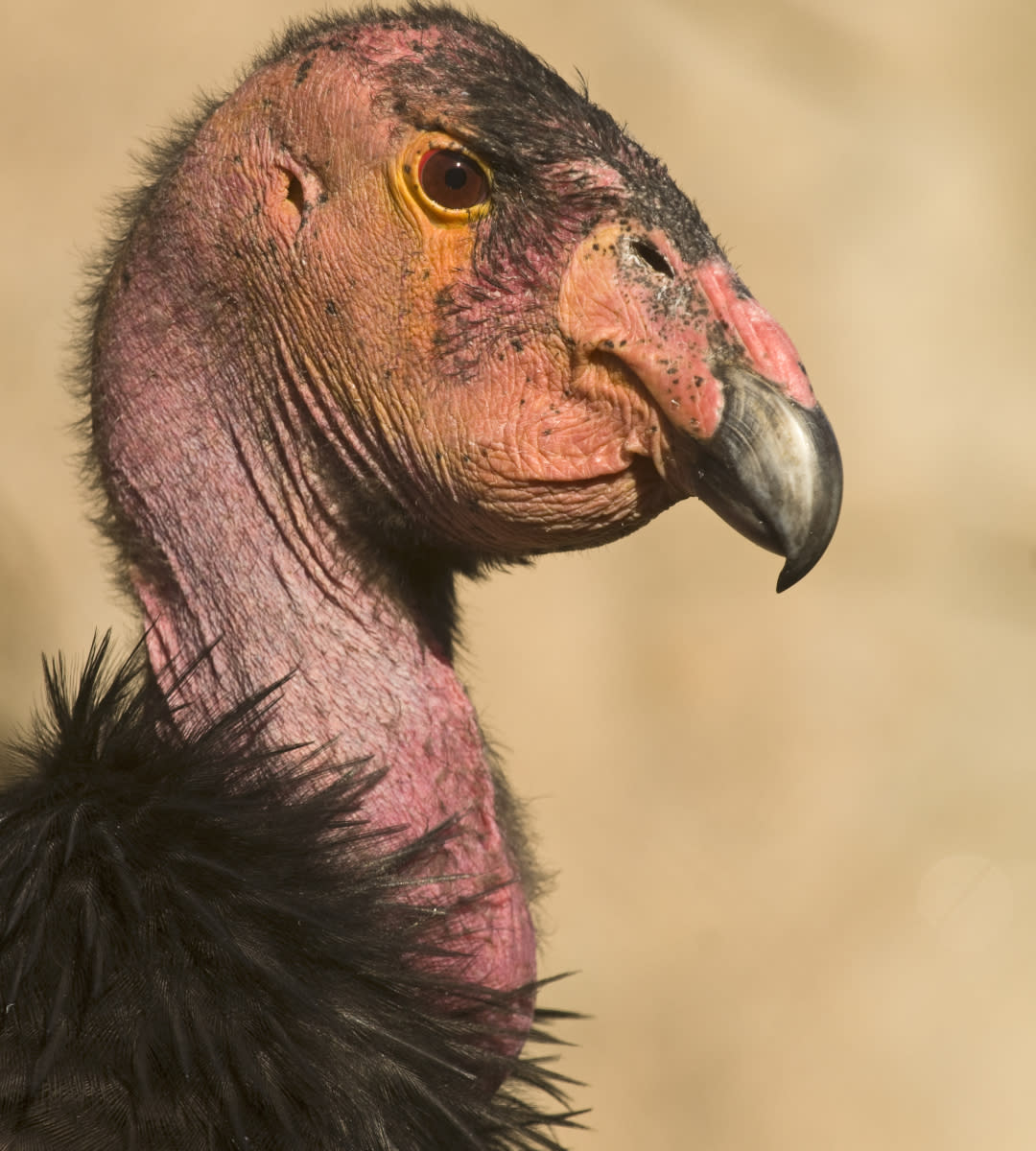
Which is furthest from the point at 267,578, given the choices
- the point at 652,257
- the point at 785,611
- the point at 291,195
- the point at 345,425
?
the point at 785,611

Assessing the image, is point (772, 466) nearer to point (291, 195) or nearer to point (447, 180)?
point (447, 180)

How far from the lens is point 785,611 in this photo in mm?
6359

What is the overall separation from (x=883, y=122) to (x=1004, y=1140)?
5480 millimetres

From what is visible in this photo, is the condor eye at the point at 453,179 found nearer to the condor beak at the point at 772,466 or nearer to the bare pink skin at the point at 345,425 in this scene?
the bare pink skin at the point at 345,425

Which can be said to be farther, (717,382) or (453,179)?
(453,179)

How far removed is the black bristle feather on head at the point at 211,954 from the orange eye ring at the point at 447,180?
2.97 ft

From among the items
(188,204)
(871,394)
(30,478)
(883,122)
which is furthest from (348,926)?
(883,122)

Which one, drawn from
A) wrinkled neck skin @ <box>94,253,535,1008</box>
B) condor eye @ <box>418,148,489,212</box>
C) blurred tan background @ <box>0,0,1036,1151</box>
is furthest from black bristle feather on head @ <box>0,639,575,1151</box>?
blurred tan background @ <box>0,0,1036,1151</box>

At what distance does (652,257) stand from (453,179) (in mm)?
367

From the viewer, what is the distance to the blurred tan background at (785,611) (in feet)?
17.0

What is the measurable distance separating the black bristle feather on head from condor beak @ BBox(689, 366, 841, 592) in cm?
81

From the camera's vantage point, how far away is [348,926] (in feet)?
7.36

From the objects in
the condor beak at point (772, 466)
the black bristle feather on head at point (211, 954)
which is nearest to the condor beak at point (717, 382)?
the condor beak at point (772, 466)

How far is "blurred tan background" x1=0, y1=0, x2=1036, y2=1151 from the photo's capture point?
5.17 m
